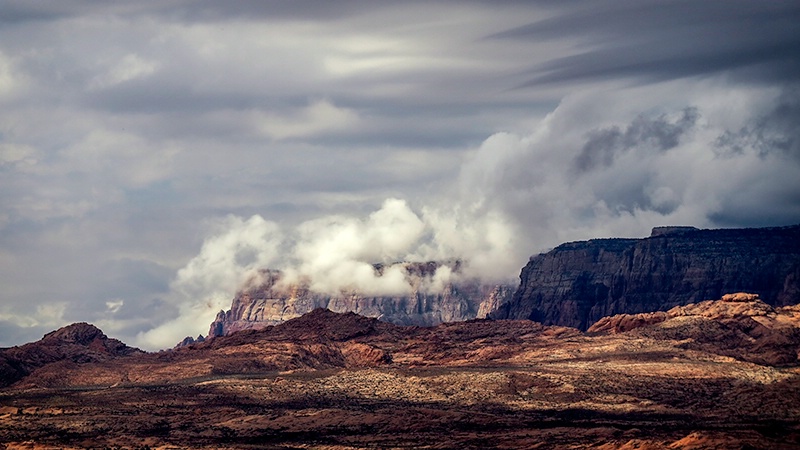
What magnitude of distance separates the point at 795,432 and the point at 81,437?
80.0 meters

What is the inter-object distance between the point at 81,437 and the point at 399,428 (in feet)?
121

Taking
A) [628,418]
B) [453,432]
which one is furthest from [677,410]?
[453,432]

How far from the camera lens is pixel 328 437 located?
561 ft

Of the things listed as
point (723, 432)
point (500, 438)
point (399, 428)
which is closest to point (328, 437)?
point (399, 428)

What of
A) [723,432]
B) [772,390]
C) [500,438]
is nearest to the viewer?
[723,432]

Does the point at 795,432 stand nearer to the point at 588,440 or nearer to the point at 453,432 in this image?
the point at 588,440

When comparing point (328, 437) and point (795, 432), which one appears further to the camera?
point (328, 437)

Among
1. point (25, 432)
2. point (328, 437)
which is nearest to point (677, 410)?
point (328, 437)

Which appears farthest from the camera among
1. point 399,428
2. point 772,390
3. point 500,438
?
point 772,390

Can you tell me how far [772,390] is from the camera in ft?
616

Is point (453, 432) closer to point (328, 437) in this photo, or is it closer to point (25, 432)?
point (328, 437)

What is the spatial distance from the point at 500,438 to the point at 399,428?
15437 millimetres

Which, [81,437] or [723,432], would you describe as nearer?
[723,432]

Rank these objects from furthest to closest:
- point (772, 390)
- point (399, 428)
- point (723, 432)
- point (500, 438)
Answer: point (772, 390) → point (399, 428) → point (500, 438) → point (723, 432)
